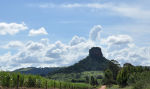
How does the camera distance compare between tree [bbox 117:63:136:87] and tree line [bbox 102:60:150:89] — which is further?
tree [bbox 117:63:136:87]

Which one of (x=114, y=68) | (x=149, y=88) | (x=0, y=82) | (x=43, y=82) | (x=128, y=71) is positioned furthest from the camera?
(x=114, y=68)

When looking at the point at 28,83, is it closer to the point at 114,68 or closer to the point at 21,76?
the point at 21,76

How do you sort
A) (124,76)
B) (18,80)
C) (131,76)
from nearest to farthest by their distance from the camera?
(18,80), (131,76), (124,76)

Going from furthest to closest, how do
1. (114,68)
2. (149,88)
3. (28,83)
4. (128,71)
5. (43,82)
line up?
1. (114,68)
2. (128,71)
3. (149,88)
4. (43,82)
5. (28,83)

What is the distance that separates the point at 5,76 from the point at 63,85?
26.3m

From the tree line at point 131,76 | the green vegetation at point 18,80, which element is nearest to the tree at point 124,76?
the tree line at point 131,76

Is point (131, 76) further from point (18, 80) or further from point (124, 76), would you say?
point (18, 80)

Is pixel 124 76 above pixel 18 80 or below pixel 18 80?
above

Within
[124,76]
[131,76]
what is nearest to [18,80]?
[131,76]

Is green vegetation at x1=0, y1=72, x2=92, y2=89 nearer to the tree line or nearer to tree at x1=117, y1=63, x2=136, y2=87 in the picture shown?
the tree line

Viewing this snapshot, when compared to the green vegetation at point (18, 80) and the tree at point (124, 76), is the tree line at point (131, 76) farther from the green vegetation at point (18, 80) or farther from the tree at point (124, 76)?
the green vegetation at point (18, 80)

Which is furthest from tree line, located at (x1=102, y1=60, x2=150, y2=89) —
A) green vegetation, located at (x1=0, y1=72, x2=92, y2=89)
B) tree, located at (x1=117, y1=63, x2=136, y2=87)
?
green vegetation, located at (x1=0, y1=72, x2=92, y2=89)

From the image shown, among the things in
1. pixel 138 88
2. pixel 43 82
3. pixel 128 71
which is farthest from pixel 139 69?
pixel 43 82

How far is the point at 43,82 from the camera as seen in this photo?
32.0m
